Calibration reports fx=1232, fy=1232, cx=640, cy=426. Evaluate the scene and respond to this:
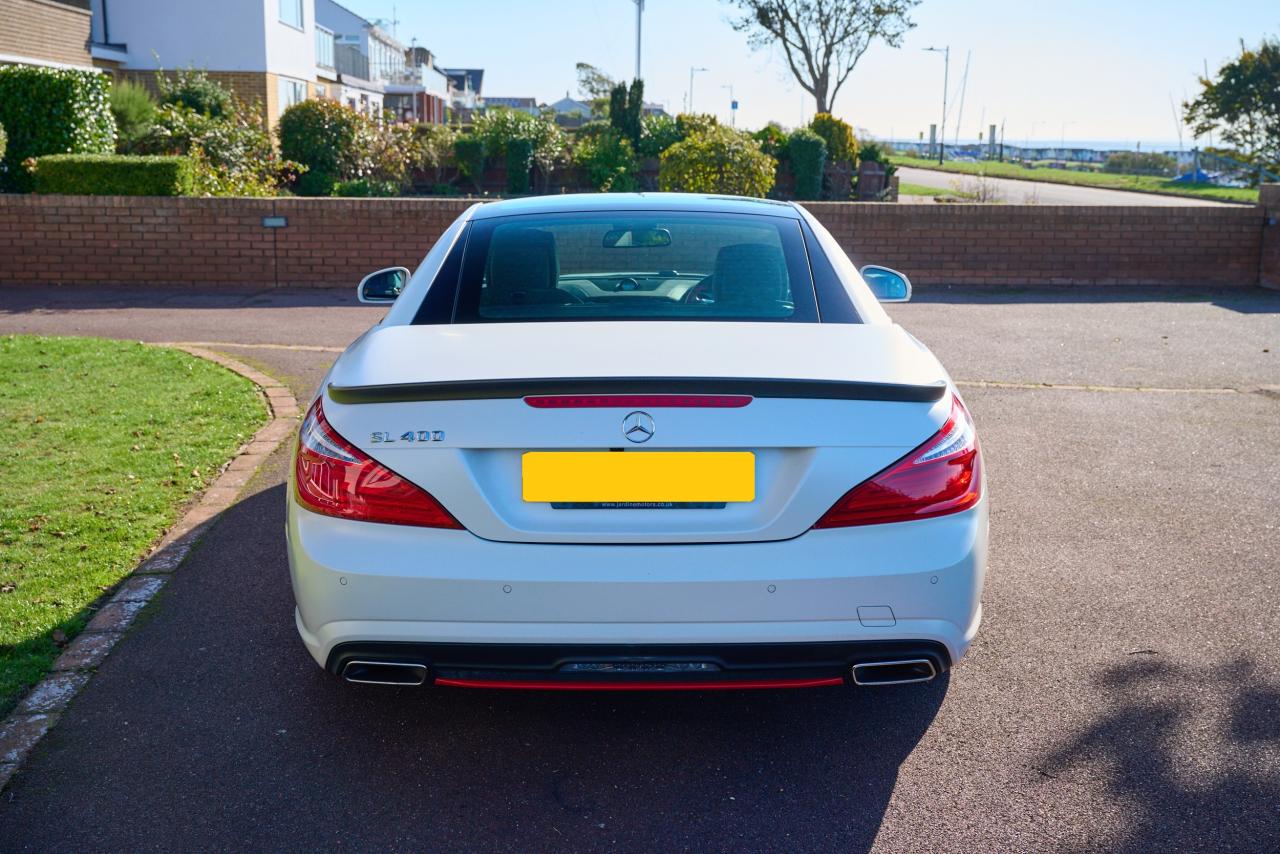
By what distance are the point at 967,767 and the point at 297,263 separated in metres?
12.2

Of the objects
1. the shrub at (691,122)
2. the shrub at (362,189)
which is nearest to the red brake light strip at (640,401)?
the shrub at (362,189)

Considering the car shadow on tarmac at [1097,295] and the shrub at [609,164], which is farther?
the shrub at [609,164]

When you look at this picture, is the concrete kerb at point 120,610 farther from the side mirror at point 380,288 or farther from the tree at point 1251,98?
the tree at point 1251,98

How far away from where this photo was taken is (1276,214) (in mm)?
14680

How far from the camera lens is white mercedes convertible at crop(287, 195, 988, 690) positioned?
293 cm

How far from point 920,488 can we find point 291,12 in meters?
37.2

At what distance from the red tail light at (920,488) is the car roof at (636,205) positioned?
5.05 feet

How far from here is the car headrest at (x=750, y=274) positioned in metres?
3.92

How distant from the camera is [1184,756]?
11.0 ft

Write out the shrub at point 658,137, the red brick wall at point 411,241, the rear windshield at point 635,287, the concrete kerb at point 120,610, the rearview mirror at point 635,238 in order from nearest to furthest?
1. the concrete kerb at point 120,610
2. the rear windshield at point 635,287
3. the rearview mirror at point 635,238
4. the red brick wall at point 411,241
5. the shrub at point 658,137

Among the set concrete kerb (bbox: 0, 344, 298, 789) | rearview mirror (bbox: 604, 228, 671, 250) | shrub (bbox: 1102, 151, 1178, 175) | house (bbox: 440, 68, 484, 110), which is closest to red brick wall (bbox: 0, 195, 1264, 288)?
concrete kerb (bbox: 0, 344, 298, 789)

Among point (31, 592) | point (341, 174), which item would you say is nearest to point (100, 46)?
point (341, 174)

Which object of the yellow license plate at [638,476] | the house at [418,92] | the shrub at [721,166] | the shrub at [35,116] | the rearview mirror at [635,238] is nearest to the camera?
the yellow license plate at [638,476]

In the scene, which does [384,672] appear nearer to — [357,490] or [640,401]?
[357,490]
